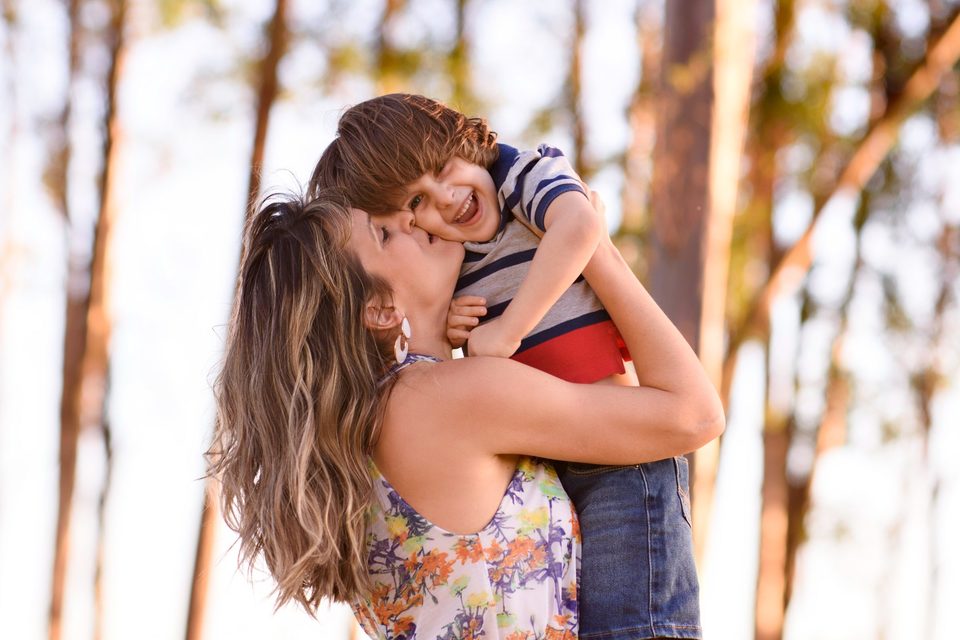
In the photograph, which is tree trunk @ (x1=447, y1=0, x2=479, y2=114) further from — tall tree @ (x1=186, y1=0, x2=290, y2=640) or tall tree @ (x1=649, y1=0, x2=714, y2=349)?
tall tree @ (x1=649, y1=0, x2=714, y2=349)

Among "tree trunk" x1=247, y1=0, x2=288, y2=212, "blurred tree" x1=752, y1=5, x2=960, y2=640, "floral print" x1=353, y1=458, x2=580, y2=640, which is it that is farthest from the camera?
"tree trunk" x1=247, y1=0, x2=288, y2=212

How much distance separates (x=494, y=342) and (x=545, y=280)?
16cm

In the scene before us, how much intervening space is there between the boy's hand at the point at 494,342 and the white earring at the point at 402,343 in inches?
5.5

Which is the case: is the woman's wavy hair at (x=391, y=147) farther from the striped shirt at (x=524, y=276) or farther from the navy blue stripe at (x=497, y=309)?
the navy blue stripe at (x=497, y=309)

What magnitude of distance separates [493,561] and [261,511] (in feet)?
1.64

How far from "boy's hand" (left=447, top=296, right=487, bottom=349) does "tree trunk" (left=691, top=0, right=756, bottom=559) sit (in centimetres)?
329

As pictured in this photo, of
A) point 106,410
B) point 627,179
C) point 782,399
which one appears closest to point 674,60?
point 627,179

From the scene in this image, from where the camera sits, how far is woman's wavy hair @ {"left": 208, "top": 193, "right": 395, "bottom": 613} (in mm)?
2271

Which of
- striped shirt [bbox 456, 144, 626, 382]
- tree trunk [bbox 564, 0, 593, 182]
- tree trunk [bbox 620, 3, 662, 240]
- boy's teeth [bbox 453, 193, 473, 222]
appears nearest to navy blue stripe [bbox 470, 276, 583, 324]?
striped shirt [bbox 456, 144, 626, 382]

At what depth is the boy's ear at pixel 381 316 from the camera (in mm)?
2383

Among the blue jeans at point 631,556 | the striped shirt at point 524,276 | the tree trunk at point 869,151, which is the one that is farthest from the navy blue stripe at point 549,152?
the tree trunk at point 869,151

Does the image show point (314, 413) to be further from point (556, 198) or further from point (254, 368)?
point (556, 198)

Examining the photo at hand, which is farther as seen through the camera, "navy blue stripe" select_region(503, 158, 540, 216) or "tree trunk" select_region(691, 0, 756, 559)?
"tree trunk" select_region(691, 0, 756, 559)

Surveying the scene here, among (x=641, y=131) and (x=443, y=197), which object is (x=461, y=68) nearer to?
(x=641, y=131)
